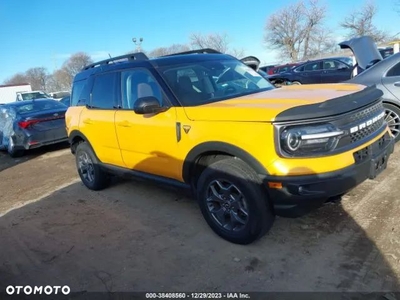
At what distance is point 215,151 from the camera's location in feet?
10.3

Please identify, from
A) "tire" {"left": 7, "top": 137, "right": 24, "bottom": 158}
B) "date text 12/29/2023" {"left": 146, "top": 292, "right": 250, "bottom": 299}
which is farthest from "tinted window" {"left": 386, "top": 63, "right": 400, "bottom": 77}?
"tire" {"left": 7, "top": 137, "right": 24, "bottom": 158}

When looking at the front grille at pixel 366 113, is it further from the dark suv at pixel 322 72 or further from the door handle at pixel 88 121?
the dark suv at pixel 322 72

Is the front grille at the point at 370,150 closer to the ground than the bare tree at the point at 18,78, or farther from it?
closer to the ground

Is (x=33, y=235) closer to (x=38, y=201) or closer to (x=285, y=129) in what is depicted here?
(x=38, y=201)

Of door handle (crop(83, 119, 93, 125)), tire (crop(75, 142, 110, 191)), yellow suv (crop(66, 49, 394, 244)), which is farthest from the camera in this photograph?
tire (crop(75, 142, 110, 191))

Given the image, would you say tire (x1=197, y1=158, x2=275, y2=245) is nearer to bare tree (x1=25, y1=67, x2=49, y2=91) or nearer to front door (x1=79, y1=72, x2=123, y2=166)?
front door (x1=79, y1=72, x2=123, y2=166)

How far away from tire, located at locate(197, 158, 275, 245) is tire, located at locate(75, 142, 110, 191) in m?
2.36

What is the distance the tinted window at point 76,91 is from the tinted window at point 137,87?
1438mm

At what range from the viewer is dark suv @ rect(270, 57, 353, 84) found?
1304cm

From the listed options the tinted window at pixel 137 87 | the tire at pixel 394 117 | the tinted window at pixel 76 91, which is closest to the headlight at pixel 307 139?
the tinted window at pixel 137 87

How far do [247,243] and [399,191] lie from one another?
2155 millimetres

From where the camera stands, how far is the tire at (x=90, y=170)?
201 inches

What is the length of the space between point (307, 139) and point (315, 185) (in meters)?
0.38

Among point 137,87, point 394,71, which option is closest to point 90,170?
point 137,87
